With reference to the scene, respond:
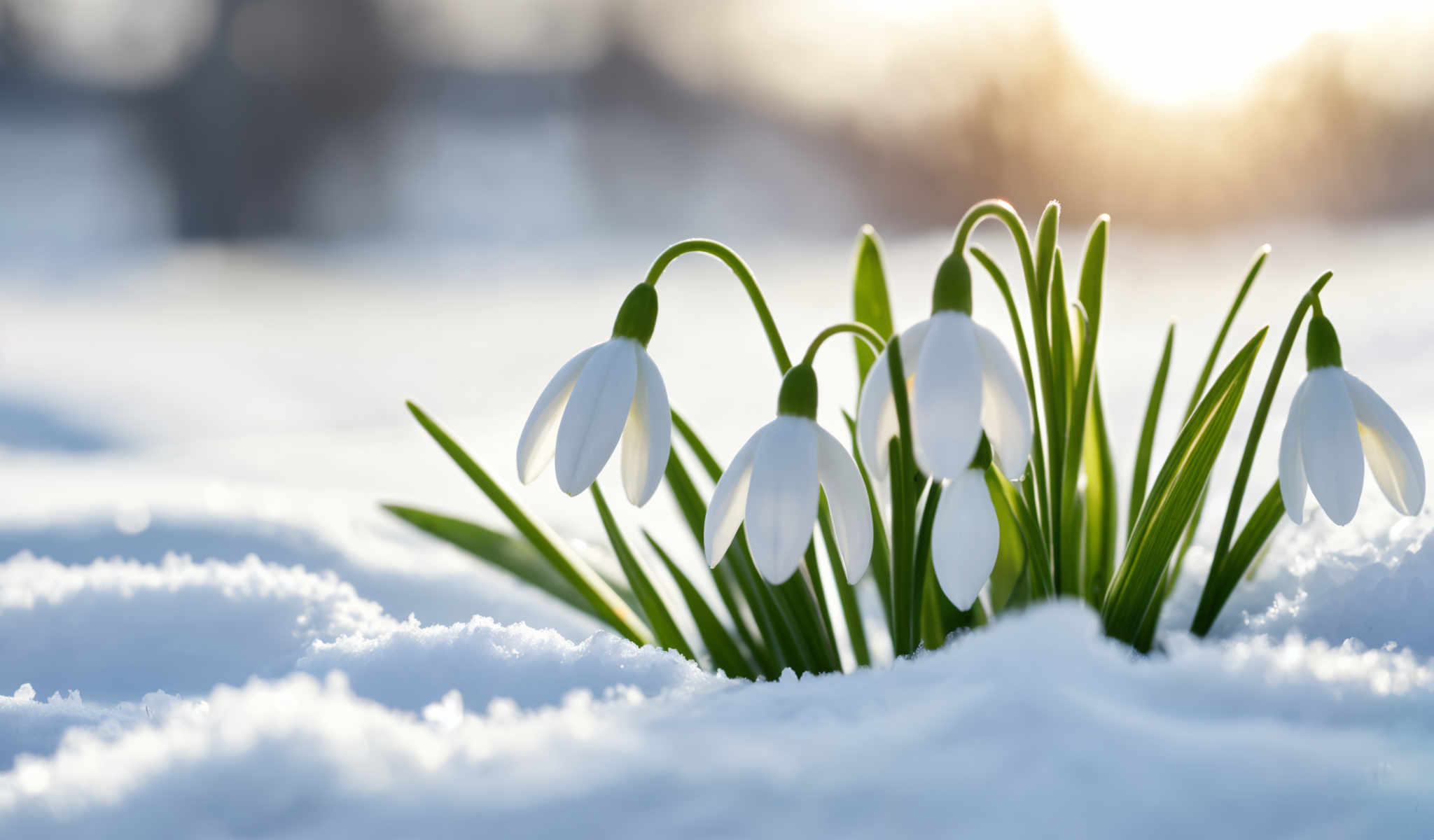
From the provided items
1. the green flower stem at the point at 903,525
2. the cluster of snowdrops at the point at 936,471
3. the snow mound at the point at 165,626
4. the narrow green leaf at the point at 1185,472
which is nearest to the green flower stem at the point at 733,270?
the cluster of snowdrops at the point at 936,471

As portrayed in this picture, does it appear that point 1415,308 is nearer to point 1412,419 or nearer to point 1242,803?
point 1412,419

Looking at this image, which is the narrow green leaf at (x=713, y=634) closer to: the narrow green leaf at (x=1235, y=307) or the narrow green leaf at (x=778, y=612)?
the narrow green leaf at (x=778, y=612)

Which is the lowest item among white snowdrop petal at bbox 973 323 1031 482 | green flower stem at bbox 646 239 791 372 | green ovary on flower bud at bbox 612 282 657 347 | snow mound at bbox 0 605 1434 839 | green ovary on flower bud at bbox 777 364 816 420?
snow mound at bbox 0 605 1434 839

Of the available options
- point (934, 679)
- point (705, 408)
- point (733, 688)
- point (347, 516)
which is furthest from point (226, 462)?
point (934, 679)

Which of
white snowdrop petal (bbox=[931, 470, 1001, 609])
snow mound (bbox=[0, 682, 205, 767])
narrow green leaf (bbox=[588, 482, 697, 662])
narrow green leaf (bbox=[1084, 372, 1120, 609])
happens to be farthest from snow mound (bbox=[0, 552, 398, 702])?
narrow green leaf (bbox=[1084, 372, 1120, 609])

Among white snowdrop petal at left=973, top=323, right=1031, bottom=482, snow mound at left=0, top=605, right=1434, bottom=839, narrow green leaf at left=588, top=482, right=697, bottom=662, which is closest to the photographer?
snow mound at left=0, top=605, right=1434, bottom=839

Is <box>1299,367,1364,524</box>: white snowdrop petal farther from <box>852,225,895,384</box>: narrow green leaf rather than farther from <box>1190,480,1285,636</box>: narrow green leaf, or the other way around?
<box>852,225,895,384</box>: narrow green leaf
